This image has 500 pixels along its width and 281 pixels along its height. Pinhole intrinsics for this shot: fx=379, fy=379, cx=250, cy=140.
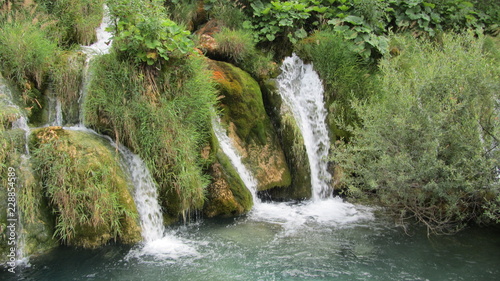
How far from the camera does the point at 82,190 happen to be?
4676 millimetres

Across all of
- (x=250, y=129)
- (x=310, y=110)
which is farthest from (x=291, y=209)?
(x=310, y=110)

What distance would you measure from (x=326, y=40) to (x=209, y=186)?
4515 millimetres

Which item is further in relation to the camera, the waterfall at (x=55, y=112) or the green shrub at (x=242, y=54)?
the green shrub at (x=242, y=54)

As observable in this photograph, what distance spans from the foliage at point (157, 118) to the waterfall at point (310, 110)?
8.45ft

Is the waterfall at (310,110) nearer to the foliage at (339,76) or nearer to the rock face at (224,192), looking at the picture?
the foliage at (339,76)

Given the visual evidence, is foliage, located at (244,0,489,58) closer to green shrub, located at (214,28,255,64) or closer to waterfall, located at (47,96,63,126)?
green shrub, located at (214,28,255,64)

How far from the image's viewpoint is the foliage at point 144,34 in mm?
5484

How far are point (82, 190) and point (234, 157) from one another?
286cm

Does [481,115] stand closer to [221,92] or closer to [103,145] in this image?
[221,92]

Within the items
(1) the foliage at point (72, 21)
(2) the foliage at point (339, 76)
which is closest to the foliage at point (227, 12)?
(2) the foliage at point (339, 76)

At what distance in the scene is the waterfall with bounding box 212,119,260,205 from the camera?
682 centimetres

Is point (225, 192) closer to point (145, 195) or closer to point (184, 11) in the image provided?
point (145, 195)

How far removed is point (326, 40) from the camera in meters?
8.63

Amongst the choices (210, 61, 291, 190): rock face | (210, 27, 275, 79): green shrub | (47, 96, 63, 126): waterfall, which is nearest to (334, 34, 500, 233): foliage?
(210, 61, 291, 190): rock face
